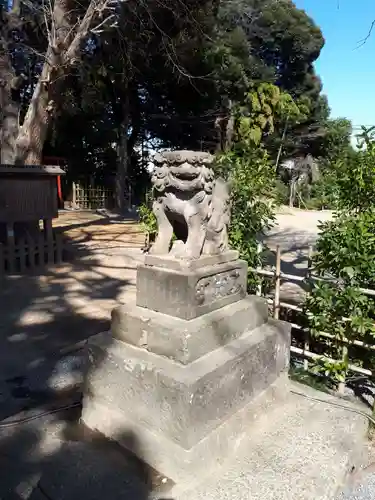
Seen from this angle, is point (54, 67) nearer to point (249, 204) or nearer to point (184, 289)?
point (249, 204)

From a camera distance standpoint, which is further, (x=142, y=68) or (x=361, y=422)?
(x=142, y=68)

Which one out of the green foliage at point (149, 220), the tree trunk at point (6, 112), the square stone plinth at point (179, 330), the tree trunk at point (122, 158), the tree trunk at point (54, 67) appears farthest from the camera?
the tree trunk at point (122, 158)

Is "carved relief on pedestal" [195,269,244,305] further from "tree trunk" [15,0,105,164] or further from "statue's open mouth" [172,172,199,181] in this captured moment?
"tree trunk" [15,0,105,164]

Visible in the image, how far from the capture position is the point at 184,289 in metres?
2.22

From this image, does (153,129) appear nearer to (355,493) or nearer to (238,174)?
(238,174)

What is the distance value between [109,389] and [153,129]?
57.9ft

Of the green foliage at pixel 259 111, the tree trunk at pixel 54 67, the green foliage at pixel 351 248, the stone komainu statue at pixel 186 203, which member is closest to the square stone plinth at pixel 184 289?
the stone komainu statue at pixel 186 203

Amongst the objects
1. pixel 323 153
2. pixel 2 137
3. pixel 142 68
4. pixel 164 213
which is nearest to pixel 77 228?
pixel 2 137

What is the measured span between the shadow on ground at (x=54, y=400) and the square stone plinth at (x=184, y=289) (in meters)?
0.76

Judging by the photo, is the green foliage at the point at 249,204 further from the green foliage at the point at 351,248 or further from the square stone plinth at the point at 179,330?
the square stone plinth at the point at 179,330

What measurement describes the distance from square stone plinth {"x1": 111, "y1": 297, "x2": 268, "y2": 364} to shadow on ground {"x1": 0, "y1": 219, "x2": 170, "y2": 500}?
1.79 feet

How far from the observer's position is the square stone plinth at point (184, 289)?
7.29 ft

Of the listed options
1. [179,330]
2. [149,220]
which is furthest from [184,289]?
[149,220]

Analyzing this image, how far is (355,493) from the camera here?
7.23 ft
